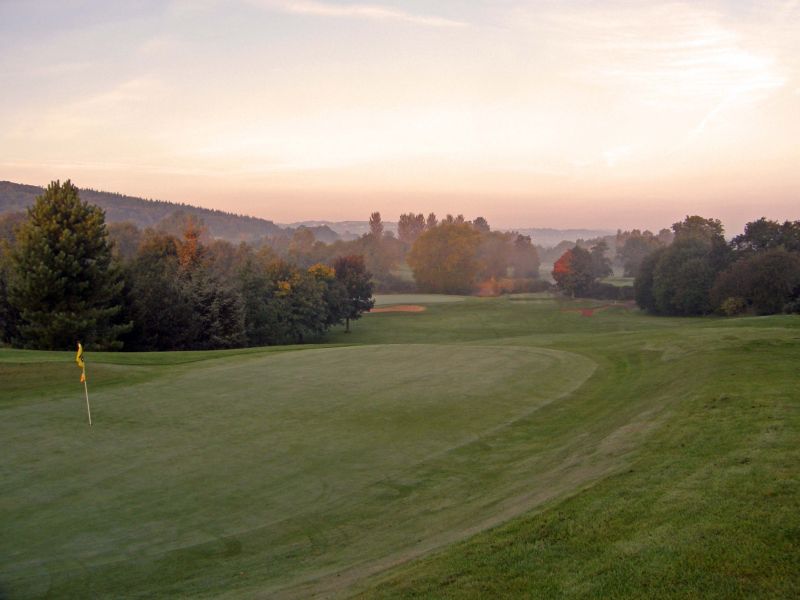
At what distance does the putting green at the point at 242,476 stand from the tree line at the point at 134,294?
83.8 ft

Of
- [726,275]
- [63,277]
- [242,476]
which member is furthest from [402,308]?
[242,476]

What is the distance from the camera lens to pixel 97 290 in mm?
44062

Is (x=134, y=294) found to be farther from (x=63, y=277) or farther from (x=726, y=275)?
(x=726, y=275)

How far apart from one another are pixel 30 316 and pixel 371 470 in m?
37.6

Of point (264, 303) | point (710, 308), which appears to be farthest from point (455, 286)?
point (264, 303)

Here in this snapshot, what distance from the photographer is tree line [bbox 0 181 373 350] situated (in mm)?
42281

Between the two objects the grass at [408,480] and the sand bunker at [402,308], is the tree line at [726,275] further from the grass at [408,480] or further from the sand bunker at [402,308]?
the grass at [408,480]

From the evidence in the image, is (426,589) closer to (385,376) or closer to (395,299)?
(385,376)

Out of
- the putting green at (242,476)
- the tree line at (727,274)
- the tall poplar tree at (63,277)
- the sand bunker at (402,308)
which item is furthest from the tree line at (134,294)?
the tree line at (727,274)

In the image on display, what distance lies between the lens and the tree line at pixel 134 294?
42281 mm

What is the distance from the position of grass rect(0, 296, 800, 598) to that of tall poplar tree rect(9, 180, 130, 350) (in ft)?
70.2

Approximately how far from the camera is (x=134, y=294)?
49.2 meters

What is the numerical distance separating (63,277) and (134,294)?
7.20 meters

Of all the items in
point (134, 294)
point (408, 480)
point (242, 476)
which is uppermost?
point (134, 294)
